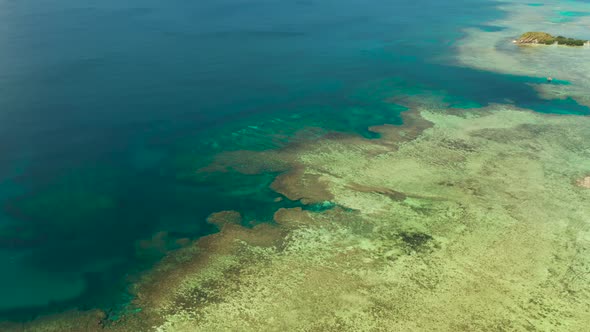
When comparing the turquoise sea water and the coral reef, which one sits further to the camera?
the coral reef

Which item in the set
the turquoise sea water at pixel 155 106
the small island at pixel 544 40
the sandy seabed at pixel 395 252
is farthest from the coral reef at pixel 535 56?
the sandy seabed at pixel 395 252

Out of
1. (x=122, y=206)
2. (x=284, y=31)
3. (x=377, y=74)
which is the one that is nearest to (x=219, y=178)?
(x=122, y=206)

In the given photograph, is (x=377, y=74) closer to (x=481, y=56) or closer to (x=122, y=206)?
(x=481, y=56)

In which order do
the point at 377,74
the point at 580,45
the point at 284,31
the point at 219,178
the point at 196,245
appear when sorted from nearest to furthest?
1. the point at 196,245
2. the point at 219,178
3. the point at 377,74
4. the point at 580,45
5. the point at 284,31

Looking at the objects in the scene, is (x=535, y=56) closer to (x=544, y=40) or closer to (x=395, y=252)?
(x=544, y=40)

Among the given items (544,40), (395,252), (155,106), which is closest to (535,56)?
(544,40)

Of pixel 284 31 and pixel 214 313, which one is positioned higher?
pixel 284 31

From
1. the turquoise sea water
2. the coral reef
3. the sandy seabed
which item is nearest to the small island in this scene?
the coral reef

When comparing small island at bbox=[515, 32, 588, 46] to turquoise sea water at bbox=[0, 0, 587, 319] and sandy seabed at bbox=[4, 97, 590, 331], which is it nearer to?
turquoise sea water at bbox=[0, 0, 587, 319]

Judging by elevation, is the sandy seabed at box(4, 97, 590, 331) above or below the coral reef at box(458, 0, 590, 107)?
below
